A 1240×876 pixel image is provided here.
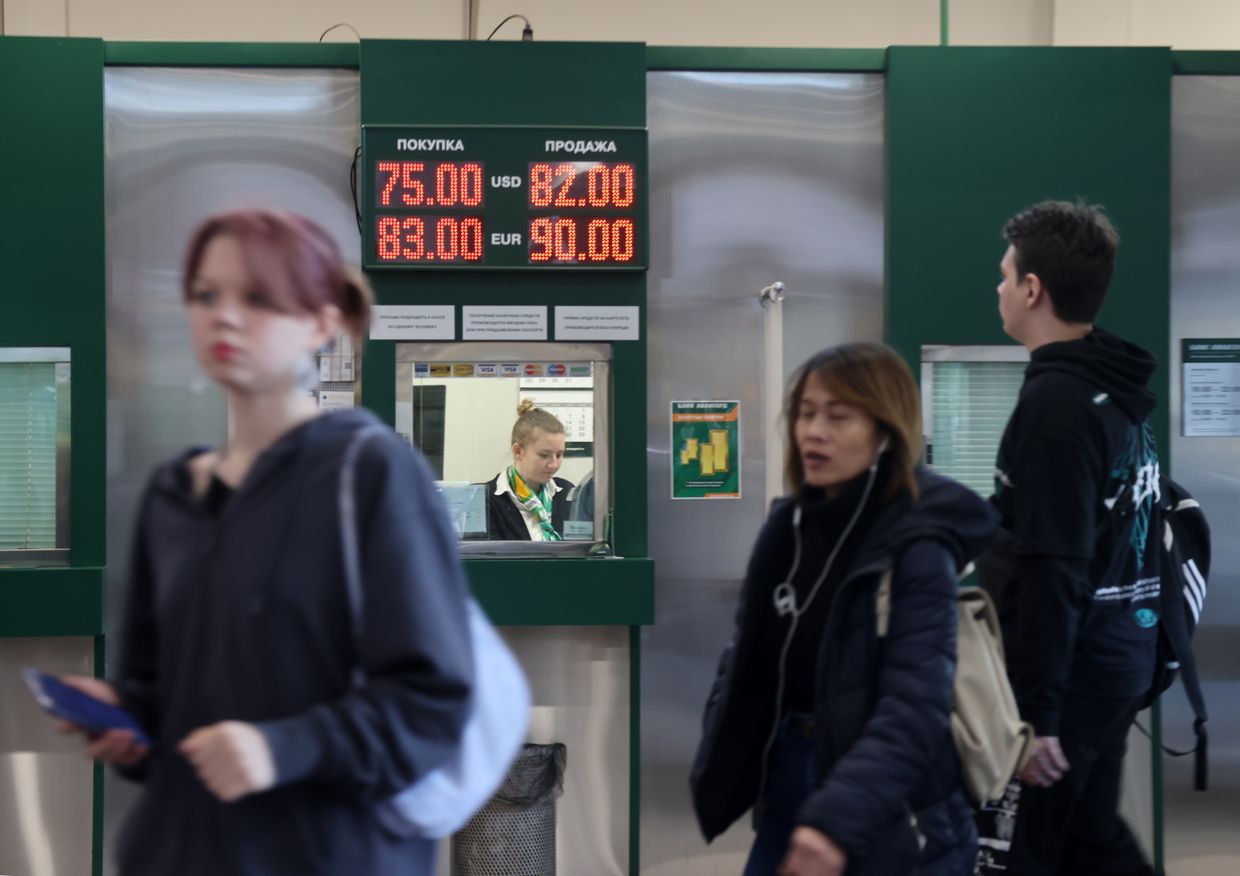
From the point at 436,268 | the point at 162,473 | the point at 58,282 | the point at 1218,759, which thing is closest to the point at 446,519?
the point at 162,473

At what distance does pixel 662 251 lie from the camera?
4332 millimetres

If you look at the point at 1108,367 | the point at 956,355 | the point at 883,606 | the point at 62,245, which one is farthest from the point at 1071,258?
the point at 62,245

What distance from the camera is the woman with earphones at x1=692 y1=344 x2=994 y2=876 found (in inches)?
74.5

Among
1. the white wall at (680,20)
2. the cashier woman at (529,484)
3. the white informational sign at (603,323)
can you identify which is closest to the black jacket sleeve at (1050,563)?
the white informational sign at (603,323)

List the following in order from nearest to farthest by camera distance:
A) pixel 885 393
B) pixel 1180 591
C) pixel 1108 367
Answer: pixel 885 393
pixel 1108 367
pixel 1180 591

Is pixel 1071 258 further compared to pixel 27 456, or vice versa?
pixel 27 456

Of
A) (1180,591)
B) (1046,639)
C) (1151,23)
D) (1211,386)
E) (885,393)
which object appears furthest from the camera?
(1151,23)

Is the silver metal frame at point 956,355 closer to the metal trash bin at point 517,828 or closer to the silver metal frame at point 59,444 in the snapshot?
the metal trash bin at point 517,828

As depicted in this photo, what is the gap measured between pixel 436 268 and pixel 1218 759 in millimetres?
3042

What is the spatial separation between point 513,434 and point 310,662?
2.97 metres

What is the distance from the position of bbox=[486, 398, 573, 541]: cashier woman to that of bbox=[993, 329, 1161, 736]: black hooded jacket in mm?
1833

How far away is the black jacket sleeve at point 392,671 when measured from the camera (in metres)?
1.24

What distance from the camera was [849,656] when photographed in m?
1.96

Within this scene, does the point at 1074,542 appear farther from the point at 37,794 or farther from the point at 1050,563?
the point at 37,794
